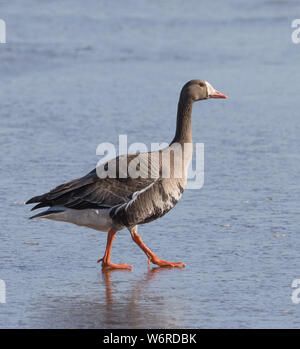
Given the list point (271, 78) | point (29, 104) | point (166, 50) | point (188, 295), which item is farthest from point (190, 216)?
point (166, 50)

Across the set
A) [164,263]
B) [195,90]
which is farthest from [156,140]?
[164,263]

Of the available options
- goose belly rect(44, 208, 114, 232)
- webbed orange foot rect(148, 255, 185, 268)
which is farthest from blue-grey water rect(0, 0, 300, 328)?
goose belly rect(44, 208, 114, 232)

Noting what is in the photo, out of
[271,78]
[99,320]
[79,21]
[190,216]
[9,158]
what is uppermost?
[79,21]

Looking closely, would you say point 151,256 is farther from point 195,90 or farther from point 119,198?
point 195,90

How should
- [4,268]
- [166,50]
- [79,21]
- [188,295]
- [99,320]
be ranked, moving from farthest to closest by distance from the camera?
1. [79,21]
2. [166,50]
3. [4,268]
4. [188,295]
5. [99,320]

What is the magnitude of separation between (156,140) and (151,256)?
385 centimetres

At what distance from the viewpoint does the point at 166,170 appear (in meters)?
7.23

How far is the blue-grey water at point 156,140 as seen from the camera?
6.27 metres

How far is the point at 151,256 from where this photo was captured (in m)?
7.14

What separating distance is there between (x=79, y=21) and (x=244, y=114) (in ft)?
23.7

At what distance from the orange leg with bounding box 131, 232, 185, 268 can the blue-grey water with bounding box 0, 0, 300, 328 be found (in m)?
0.06

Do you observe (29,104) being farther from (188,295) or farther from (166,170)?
(188,295)

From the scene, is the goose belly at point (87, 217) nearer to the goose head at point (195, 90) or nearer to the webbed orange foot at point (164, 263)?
the webbed orange foot at point (164, 263)

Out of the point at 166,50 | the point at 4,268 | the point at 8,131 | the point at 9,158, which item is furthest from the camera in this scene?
the point at 166,50
